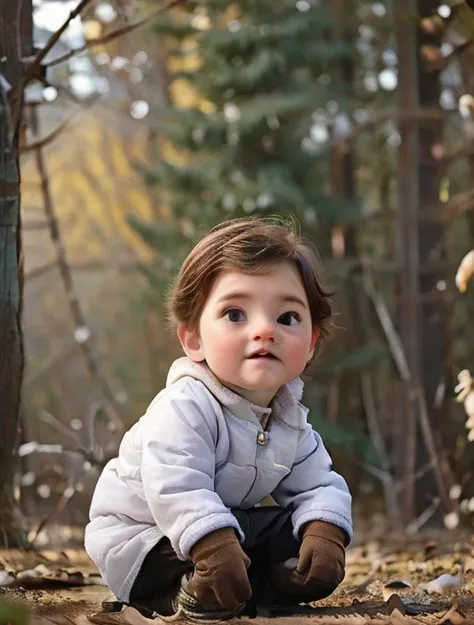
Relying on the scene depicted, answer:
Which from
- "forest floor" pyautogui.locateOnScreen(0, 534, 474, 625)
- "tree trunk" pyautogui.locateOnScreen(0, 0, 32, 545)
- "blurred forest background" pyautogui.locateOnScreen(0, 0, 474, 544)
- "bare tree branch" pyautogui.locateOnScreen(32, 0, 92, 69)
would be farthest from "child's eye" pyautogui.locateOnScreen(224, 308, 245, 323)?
"blurred forest background" pyautogui.locateOnScreen(0, 0, 474, 544)

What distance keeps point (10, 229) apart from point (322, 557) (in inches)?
44.7

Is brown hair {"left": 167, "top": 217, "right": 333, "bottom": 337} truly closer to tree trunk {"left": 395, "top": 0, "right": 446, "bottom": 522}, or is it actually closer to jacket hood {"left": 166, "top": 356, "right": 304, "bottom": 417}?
jacket hood {"left": 166, "top": 356, "right": 304, "bottom": 417}

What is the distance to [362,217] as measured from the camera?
6.91 m

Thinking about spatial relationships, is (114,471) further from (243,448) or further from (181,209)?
(181,209)

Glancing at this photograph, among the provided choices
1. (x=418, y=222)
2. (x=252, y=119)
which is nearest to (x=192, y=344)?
(x=252, y=119)

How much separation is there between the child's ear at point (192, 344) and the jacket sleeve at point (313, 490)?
0.28m

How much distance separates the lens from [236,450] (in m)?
1.85

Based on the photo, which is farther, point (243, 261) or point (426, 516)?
point (426, 516)

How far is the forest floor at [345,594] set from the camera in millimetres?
1745

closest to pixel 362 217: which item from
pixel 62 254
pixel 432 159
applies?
pixel 432 159

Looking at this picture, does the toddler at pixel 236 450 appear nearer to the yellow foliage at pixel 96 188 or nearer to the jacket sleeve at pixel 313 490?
the jacket sleeve at pixel 313 490

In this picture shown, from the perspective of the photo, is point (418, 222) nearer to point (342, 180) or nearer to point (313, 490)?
point (342, 180)

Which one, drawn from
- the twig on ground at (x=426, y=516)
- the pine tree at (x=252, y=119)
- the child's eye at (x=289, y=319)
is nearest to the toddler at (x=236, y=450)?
the child's eye at (x=289, y=319)

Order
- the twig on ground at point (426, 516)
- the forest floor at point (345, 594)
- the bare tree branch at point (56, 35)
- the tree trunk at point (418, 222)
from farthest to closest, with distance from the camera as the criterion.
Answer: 1. the tree trunk at point (418, 222)
2. the twig on ground at point (426, 516)
3. the bare tree branch at point (56, 35)
4. the forest floor at point (345, 594)
